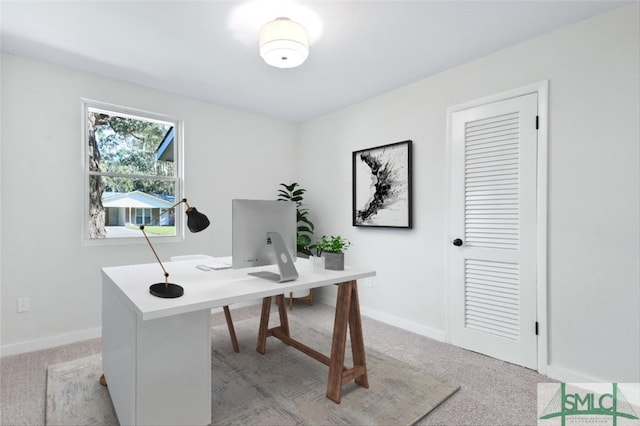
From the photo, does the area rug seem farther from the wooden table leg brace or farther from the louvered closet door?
the louvered closet door

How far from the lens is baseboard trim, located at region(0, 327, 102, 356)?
8.68ft

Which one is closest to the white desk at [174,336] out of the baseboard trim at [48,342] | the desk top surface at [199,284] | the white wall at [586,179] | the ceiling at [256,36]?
the desk top surface at [199,284]

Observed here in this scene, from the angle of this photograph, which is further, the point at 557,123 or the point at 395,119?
the point at 395,119

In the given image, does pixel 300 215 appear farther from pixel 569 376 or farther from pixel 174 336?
pixel 569 376

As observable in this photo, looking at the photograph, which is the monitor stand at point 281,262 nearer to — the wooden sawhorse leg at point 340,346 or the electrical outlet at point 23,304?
the wooden sawhorse leg at point 340,346

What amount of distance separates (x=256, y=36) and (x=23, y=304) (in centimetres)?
292

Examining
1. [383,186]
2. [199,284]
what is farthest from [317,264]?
[383,186]

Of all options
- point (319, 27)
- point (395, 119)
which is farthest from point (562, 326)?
point (319, 27)

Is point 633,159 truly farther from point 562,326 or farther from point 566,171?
point 562,326

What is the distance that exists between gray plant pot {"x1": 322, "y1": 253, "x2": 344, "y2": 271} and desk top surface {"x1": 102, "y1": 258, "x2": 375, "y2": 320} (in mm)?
47

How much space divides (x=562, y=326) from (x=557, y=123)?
1450 mm

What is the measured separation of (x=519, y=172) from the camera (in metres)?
2.51

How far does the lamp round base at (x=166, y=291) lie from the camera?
1452 mm

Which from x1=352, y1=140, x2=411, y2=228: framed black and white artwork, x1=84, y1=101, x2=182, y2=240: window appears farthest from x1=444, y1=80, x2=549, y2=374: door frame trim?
x1=84, y1=101, x2=182, y2=240: window
